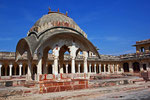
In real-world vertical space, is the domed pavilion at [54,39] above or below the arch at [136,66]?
above

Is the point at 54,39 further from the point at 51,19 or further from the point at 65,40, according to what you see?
the point at 51,19

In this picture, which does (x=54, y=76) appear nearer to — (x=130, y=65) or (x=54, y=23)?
(x=54, y=23)

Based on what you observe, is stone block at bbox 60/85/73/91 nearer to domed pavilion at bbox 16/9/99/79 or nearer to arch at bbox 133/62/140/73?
domed pavilion at bbox 16/9/99/79

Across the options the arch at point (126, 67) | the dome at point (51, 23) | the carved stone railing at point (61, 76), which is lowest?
the arch at point (126, 67)

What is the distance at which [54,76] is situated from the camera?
10.1 m

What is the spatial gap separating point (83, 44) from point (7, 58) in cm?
1905

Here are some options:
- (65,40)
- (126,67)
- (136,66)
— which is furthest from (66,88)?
(126,67)

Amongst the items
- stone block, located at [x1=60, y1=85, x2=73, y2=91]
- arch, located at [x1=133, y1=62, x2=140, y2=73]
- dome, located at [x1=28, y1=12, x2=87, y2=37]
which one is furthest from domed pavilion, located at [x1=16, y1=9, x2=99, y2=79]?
arch, located at [x1=133, y1=62, x2=140, y2=73]

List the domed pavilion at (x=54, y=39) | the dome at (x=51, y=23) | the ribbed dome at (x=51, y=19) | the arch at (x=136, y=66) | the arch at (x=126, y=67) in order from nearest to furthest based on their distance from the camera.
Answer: the domed pavilion at (x=54, y=39) < the dome at (x=51, y=23) < the ribbed dome at (x=51, y=19) < the arch at (x=136, y=66) < the arch at (x=126, y=67)

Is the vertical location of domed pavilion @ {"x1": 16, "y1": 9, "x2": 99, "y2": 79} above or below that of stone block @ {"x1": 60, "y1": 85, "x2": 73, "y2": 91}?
above

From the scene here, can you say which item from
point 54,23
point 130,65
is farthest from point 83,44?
point 130,65

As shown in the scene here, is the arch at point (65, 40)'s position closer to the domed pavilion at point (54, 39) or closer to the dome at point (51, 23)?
the domed pavilion at point (54, 39)

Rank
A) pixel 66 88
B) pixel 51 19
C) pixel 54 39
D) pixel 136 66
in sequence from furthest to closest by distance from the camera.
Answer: pixel 136 66 → pixel 51 19 → pixel 54 39 → pixel 66 88

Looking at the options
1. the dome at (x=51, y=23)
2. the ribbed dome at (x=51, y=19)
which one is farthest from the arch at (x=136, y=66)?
the ribbed dome at (x=51, y=19)
